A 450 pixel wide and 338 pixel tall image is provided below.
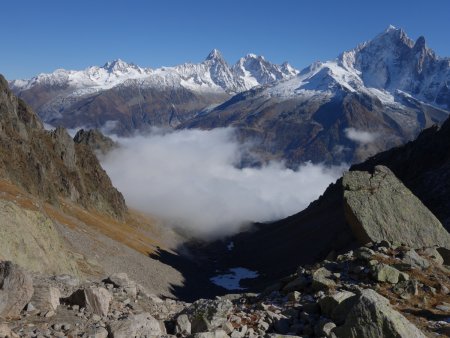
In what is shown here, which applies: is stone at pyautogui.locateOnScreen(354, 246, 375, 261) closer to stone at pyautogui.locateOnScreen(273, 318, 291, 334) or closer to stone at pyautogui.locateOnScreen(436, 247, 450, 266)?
stone at pyautogui.locateOnScreen(436, 247, 450, 266)

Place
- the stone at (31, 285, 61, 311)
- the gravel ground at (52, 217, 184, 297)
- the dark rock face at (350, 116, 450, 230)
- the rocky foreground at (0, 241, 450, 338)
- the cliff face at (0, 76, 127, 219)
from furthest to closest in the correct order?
the cliff face at (0, 76, 127, 219) → the dark rock face at (350, 116, 450, 230) → the gravel ground at (52, 217, 184, 297) → the stone at (31, 285, 61, 311) → the rocky foreground at (0, 241, 450, 338)

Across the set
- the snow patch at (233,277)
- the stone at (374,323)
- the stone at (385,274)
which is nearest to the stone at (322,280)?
the stone at (385,274)

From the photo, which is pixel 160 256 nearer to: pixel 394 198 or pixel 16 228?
pixel 16 228

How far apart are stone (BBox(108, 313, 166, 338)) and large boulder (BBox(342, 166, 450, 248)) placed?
84.5 feet

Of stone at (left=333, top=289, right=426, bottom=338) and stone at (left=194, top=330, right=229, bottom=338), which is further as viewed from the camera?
stone at (left=194, top=330, right=229, bottom=338)

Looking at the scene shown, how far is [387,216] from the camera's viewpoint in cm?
4178

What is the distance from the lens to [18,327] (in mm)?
17266

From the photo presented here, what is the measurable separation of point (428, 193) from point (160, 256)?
85149 millimetres

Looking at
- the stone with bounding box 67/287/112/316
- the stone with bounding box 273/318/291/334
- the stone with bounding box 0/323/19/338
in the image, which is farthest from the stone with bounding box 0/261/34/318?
the stone with bounding box 273/318/291/334

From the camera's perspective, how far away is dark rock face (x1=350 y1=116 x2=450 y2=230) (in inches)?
3964

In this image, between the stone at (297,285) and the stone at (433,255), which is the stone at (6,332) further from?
the stone at (433,255)

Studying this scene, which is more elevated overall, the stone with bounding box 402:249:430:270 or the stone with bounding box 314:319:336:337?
the stone with bounding box 402:249:430:270

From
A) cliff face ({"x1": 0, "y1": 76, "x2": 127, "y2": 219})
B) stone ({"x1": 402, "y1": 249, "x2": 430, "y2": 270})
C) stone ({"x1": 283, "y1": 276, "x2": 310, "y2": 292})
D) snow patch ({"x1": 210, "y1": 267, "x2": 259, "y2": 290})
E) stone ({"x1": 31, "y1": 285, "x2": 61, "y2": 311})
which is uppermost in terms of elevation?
cliff face ({"x1": 0, "y1": 76, "x2": 127, "y2": 219})

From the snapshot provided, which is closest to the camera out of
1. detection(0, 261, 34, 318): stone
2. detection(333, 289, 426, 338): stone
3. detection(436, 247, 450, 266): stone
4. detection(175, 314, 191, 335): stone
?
detection(333, 289, 426, 338): stone
